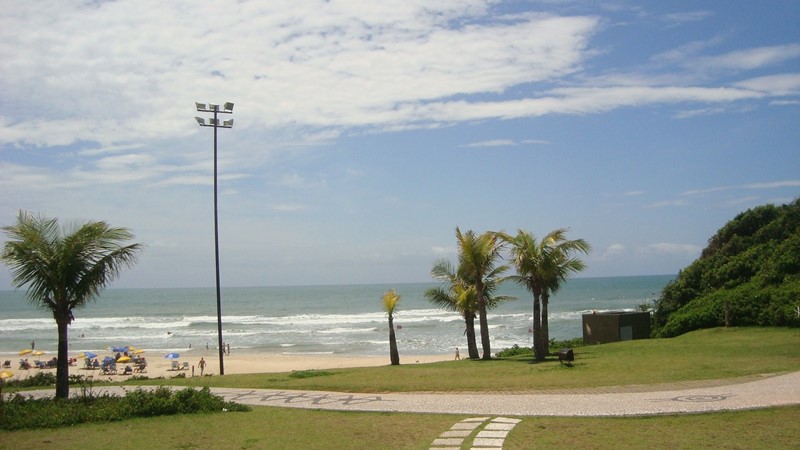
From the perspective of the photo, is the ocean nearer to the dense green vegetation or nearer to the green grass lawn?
the dense green vegetation

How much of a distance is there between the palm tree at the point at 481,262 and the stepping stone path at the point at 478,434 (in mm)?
11133

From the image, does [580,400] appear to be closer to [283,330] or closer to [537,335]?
[537,335]

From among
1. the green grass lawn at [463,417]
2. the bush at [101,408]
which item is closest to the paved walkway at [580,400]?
the green grass lawn at [463,417]

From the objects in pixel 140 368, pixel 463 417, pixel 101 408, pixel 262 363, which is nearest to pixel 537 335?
pixel 463 417

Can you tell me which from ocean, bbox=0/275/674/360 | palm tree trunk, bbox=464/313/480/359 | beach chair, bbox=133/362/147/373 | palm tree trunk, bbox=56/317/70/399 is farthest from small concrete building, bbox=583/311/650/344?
beach chair, bbox=133/362/147/373

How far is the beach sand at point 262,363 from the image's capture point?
33938mm

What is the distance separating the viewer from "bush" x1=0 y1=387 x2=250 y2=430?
391 inches

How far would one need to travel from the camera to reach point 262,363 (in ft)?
125

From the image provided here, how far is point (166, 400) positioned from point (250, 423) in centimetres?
193

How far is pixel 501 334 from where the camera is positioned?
52125mm

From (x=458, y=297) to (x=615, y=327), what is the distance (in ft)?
21.6

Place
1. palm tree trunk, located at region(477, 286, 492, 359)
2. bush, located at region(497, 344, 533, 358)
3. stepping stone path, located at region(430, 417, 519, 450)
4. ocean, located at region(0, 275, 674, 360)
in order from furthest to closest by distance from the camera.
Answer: ocean, located at region(0, 275, 674, 360)
bush, located at region(497, 344, 533, 358)
palm tree trunk, located at region(477, 286, 492, 359)
stepping stone path, located at region(430, 417, 519, 450)

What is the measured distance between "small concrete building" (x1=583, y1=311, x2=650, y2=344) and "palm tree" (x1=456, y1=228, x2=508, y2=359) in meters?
5.64

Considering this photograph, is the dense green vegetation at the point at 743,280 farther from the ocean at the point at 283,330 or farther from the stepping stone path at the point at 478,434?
the stepping stone path at the point at 478,434
